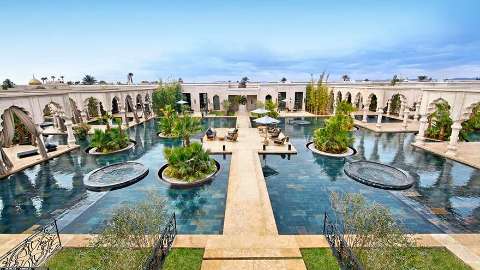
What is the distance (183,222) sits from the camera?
33.0 ft

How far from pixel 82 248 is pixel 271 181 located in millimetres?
9107

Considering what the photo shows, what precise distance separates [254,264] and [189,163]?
7.98 m

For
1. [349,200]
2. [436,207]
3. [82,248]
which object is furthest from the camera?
[436,207]

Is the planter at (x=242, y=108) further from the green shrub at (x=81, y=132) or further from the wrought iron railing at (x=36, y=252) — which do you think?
the wrought iron railing at (x=36, y=252)

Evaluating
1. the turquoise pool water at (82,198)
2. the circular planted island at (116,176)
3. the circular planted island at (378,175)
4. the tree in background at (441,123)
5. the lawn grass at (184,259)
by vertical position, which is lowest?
the turquoise pool water at (82,198)

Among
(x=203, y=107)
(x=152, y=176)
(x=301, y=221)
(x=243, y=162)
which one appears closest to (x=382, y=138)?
(x=243, y=162)

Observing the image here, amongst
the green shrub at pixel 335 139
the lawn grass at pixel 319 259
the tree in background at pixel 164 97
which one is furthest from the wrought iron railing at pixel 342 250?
the tree in background at pixel 164 97

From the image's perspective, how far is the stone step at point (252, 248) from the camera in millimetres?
7488

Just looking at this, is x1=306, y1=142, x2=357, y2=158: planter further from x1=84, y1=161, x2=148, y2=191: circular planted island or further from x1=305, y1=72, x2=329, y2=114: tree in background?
x1=305, y1=72, x2=329, y2=114: tree in background

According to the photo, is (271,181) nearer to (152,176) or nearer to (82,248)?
(152,176)

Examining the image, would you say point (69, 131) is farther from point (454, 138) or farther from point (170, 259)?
point (454, 138)

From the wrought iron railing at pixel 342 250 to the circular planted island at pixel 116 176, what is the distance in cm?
1072

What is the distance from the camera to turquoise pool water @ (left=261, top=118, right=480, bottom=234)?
32.8 ft

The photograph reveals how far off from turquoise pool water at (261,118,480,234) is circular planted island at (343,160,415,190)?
39 cm
